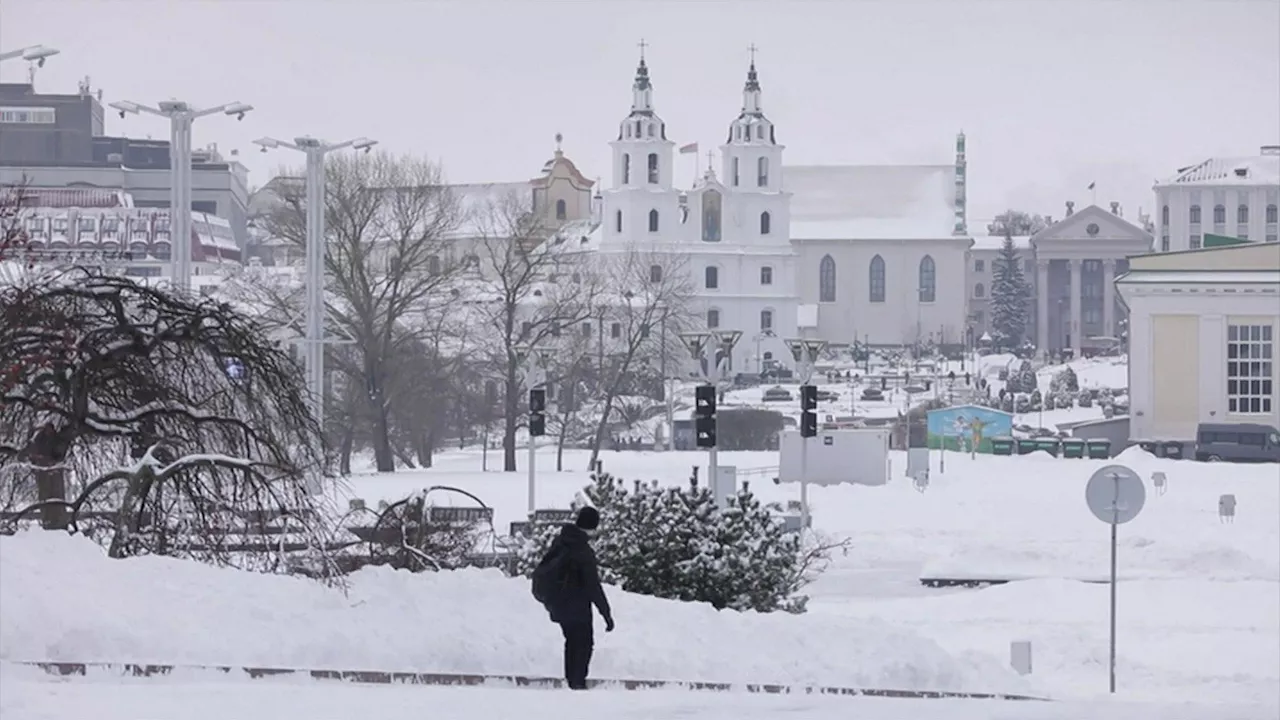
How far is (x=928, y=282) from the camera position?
14650cm

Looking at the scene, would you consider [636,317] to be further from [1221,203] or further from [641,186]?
[1221,203]

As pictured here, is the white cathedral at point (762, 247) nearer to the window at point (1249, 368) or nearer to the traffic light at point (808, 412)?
the window at point (1249, 368)

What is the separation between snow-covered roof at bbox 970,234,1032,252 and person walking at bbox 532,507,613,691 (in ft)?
502

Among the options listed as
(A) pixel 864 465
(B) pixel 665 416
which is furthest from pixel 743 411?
(A) pixel 864 465

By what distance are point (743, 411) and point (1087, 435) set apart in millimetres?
12184

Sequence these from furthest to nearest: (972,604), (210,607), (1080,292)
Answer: (1080,292) → (972,604) → (210,607)

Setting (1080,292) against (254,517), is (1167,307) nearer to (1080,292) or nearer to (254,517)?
(254,517)

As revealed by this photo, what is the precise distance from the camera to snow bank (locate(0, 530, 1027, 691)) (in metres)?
13.4

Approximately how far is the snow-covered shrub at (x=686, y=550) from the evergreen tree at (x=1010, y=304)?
5259 inches

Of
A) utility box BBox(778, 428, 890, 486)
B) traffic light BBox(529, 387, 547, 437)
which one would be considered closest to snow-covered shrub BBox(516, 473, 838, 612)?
Result: traffic light BBox(529, 387, 547, 437)

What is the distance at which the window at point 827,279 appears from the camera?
14850cm

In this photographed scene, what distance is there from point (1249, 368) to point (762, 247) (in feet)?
181

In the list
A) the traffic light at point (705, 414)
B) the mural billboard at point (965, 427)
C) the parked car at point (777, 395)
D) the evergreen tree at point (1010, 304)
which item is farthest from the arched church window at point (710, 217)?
the traffic light at point (705, 414)

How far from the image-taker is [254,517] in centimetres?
1736
